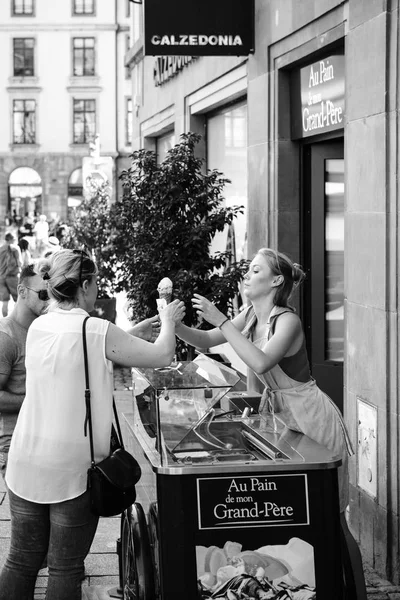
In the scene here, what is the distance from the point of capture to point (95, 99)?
69.2m

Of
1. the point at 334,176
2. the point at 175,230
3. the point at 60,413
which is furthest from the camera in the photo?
the point at 175,230

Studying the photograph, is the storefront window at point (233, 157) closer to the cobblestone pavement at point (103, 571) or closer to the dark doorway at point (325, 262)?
the dark doorway at point (325, 262)

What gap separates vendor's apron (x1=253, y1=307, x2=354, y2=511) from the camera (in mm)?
4574

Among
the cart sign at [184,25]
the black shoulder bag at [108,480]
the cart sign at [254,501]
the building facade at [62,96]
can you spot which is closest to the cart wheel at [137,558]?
the black shoulder bag at [108,480]

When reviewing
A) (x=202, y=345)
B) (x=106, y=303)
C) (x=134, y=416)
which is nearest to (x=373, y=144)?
(x=202, y=345)

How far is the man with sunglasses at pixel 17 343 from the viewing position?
545 cm

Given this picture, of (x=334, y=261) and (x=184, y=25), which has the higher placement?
(x=184, y=25)

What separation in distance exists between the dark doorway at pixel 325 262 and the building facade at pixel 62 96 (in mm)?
60892

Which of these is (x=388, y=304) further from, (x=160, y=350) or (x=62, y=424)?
(x=62, y=424)

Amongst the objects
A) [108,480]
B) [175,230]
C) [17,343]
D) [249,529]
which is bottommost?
[249,529]

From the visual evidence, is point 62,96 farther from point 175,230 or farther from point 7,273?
point 175,230

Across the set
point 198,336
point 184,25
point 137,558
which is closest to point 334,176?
point 184,25

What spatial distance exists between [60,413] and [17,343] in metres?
1.38

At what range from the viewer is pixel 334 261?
27.6ft
